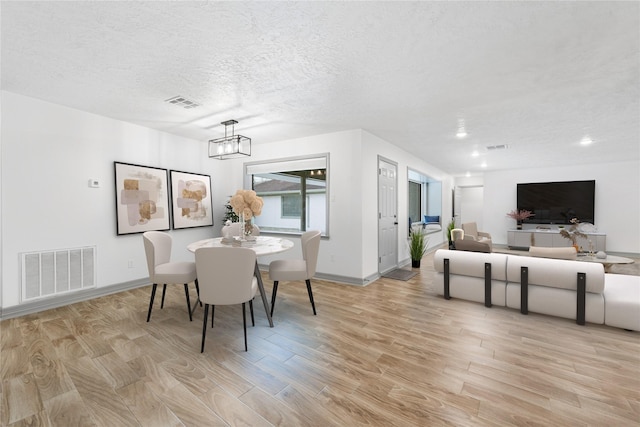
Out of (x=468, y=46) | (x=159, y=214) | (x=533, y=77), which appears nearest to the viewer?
(x=468, y=46)

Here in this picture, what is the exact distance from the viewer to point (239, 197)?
10.0 feet

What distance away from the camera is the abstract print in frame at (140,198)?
402 centimetres

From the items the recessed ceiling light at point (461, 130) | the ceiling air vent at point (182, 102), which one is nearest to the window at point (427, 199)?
the recessed ceiling light at point (461, 130)

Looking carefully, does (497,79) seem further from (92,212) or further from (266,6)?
(92,212)

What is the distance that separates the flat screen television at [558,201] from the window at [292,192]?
695 cm

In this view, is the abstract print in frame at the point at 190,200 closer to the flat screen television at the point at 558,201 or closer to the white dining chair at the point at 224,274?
the white dining chair at the point at 224,274

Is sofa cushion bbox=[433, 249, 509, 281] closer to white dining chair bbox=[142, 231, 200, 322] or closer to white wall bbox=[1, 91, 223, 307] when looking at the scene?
white dining chair bbox=[142, 231, 200, 322]

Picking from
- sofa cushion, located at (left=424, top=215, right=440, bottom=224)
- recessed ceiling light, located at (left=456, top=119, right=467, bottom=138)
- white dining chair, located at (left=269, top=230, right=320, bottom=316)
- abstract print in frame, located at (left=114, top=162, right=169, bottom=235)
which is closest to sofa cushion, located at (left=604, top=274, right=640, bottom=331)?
recessed ceiling light, located at (left=456, top=119, right=467, bottom=138)

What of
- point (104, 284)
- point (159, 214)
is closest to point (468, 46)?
point (159, 214)

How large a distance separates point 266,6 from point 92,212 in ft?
12.1

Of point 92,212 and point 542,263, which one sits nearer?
point 542,263

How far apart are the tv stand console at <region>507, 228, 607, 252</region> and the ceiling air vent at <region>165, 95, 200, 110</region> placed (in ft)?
28.5

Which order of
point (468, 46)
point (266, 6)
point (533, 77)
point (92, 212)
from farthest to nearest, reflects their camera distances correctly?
1. point (92, 212)
2. point (533, 77)
3. point (468, 46)
4. point (266, 6)

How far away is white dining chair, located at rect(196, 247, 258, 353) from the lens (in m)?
2.28
